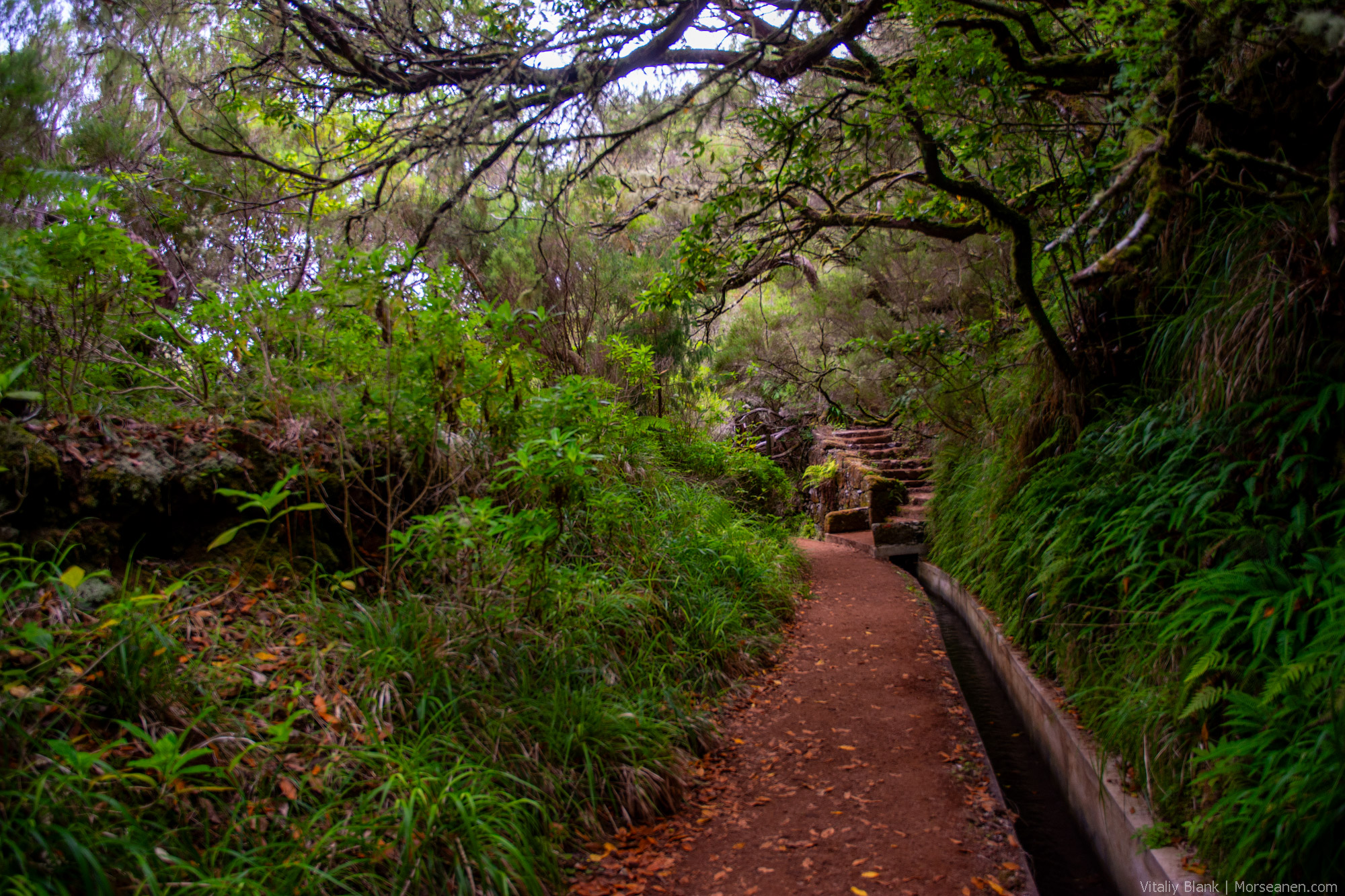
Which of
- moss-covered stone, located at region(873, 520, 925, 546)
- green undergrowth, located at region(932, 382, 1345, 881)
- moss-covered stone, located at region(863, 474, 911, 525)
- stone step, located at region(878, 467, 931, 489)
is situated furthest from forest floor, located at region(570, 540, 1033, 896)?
Result: stone step, located at region(878, 467, 931, 489)

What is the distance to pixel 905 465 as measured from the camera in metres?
13.1

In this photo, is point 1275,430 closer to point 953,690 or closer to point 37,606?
point 953,690

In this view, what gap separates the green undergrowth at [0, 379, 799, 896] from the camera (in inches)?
86.0

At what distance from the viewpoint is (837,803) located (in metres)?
3.67

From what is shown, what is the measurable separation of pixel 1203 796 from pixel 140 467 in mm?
4956

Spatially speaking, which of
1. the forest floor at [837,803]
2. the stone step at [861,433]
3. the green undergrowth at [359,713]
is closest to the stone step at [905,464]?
the stone step at [861,433]

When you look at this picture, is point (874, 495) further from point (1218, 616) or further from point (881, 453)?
point (1218, 616)

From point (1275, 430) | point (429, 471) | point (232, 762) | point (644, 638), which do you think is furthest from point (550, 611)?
point (1275, 430)

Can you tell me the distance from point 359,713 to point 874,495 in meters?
9.70

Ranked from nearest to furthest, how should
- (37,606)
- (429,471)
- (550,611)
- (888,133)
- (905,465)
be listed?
(37,606) → (550,611) → (429,471) → (888,133) → (905,465)

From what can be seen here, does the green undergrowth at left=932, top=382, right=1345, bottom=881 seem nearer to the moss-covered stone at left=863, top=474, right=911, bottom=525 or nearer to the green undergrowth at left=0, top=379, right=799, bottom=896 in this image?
the green undergrowth at left=0, top=379, right=799, bottom=896

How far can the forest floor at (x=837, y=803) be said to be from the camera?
119 inches

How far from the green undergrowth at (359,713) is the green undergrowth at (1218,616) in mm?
2287

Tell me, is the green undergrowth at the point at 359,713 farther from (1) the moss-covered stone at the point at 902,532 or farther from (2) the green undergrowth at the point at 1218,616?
(1) the moss-covered stone at the point at 902,532
